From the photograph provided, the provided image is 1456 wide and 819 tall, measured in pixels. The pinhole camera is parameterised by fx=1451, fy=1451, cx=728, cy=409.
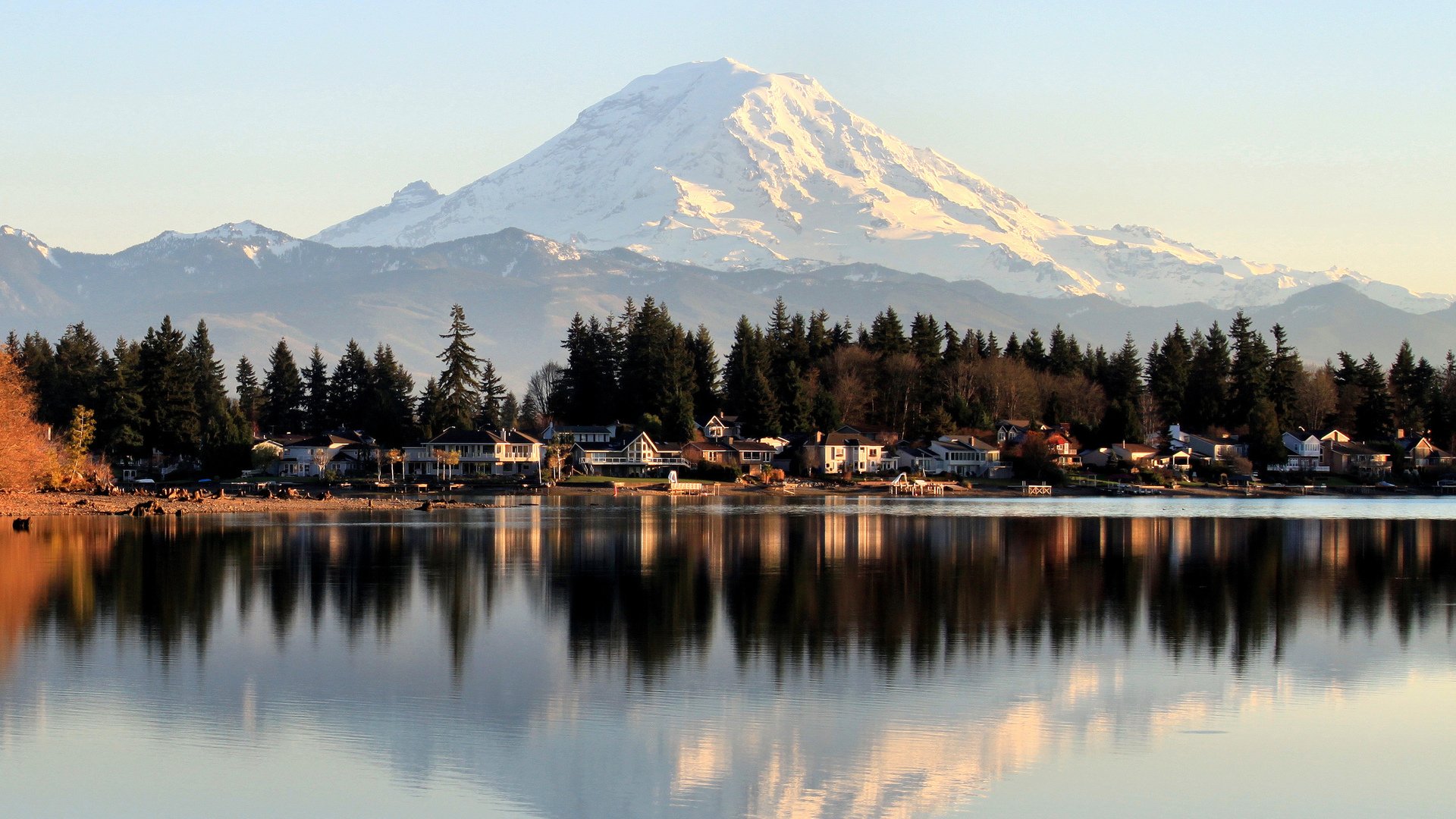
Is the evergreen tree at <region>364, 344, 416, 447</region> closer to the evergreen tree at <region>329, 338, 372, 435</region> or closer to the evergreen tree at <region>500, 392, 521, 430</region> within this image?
the evergreen tree at <region>329, 338, 372, 435</region>

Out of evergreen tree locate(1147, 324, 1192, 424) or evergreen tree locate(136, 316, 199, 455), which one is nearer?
evergreen tree locate(136, 316, 199, 455)

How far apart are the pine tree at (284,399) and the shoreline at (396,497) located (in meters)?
26.1

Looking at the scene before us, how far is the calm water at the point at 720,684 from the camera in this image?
1719 cm

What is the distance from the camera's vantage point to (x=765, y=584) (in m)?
35.8

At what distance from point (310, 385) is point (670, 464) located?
30432mm

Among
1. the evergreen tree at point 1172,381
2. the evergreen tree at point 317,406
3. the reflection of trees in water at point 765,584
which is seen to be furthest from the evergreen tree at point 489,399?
the reflection of trees in water at point 765,584

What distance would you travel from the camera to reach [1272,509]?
77.1 meters

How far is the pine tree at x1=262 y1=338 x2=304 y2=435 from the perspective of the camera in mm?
109812

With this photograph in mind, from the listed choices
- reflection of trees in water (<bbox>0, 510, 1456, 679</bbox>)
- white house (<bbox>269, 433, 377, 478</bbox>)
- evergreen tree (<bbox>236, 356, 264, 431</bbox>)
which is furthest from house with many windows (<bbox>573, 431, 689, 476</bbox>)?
reflection of trees in water (<bbox>0, 510, 1456, 679</bbox>)

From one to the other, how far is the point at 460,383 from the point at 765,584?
75.9 m

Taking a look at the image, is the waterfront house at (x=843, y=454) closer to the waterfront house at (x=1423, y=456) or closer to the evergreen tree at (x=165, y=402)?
the waterfront house at (x=1423, y=456)

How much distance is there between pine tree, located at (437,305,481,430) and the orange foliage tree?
121 ft

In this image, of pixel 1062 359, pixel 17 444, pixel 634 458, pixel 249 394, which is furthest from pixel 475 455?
pixel 1062 359

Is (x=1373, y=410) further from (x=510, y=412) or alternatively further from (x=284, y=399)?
(x=284, y=399)
